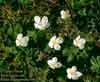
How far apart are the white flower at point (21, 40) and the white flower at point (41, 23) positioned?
0.15m

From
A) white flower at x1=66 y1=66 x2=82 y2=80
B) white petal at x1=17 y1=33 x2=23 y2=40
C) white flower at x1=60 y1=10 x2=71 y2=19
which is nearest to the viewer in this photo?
white flower at x1=66 y1=66 x2=82 y2=80

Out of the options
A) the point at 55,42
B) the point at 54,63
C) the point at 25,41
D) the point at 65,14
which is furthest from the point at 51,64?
the point at 65,14

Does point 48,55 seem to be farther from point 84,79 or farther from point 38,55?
point 84,79

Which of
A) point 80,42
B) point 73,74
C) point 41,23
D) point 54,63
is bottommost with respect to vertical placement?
point 73,74

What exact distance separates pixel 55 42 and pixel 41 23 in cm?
22

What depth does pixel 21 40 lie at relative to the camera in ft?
14.6

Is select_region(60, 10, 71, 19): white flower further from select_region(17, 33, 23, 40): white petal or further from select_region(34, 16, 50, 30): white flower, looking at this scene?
select_region(17, 33, 23, 40): white petal

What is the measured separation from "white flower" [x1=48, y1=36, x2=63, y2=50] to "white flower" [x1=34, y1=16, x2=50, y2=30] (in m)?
0.14

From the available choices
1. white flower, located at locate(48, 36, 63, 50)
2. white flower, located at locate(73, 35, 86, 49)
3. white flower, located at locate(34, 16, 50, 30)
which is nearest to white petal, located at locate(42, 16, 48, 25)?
white flower, located at locate(34, 16, 50, 30)

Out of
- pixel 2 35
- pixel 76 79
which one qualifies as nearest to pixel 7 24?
pixel 2 35

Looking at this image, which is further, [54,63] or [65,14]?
[65,14]

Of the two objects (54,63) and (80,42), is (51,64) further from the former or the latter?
(80,42)

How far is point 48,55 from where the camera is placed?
14.7ft

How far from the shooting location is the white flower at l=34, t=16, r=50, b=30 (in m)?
4.51
